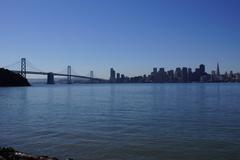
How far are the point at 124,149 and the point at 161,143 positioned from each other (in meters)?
2.17

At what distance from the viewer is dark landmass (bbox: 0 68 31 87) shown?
14470 cm

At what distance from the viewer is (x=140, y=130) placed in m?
23.0

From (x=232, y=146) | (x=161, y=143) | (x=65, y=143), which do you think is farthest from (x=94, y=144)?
(x=232, y=146)

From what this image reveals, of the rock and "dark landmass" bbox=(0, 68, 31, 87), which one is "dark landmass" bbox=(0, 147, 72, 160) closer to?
the rock

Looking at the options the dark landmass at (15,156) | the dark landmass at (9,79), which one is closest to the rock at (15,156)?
the dark landmass at (15,156)

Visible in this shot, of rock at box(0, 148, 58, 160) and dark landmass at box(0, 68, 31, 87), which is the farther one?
dark landmass at box(0, 68, 31, 87)

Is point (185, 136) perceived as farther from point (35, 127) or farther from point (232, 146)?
point (35, 127)

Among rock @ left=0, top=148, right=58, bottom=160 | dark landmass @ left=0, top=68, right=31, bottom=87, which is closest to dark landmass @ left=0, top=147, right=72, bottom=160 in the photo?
rock @ left=0, top=148, right=58, bottom=160

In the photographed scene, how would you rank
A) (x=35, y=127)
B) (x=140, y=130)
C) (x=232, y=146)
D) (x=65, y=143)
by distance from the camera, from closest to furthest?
(x=232, y=146) < (x=65, y=143) < (x=140, y=130) < (x=35, y=127)

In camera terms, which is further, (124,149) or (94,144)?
(94,144)

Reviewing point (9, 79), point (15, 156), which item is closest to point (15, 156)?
point (15, 156)

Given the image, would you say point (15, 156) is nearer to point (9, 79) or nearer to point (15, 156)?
point (15, 156)

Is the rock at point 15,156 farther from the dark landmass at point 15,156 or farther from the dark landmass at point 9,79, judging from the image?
the dark landmass at point 9,79

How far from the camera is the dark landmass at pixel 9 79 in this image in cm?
14470
